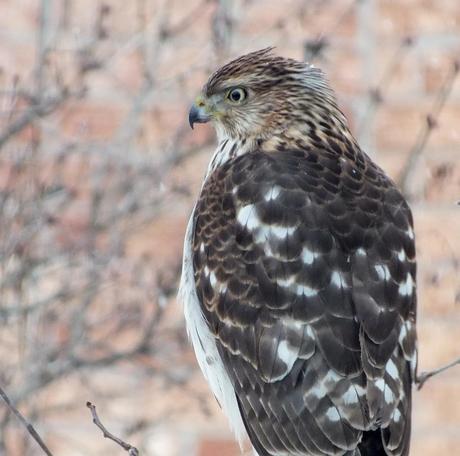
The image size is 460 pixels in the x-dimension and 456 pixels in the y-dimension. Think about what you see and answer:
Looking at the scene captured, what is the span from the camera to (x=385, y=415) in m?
4.98

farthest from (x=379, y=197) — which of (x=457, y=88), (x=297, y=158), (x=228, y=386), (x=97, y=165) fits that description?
(x=457, y=88)

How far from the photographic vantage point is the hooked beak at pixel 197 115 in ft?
18.7

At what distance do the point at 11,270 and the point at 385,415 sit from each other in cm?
190

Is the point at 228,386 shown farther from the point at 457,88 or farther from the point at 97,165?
the point at 457,88

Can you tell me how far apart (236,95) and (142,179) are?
35.5 inches

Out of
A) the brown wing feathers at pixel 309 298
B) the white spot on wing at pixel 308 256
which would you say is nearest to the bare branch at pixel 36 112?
the brown wing feathers at pixel 309 298

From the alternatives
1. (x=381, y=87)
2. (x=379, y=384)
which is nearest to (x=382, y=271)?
(x=379, y=384)

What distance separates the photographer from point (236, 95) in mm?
5703

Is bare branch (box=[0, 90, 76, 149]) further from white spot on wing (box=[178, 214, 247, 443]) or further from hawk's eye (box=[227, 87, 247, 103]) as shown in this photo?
white spot on wing (box=[178, 214, 247, 443])

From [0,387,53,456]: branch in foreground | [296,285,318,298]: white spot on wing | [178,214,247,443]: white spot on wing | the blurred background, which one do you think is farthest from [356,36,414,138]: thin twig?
[0,387,53,456]: branch in foreground

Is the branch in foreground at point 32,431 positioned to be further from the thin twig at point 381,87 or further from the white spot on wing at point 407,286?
the thin twig at point 381,87

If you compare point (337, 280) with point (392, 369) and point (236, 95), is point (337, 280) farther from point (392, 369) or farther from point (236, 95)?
point (236, 95)

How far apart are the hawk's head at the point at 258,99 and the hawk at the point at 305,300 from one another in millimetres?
177

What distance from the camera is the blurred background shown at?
632cm
